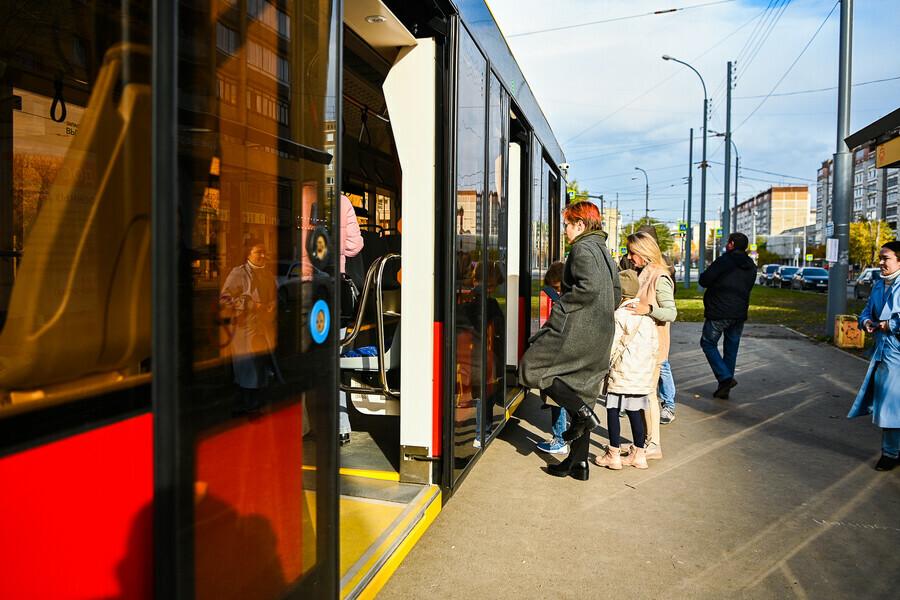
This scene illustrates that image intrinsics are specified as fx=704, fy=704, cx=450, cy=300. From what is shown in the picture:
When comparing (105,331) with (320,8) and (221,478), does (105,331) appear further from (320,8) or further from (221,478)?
(320,8)

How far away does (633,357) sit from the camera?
5.00m

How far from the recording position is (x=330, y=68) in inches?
83.5

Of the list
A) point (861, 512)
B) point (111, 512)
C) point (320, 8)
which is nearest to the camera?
point (111, 512)

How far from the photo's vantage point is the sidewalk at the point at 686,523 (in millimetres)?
3307

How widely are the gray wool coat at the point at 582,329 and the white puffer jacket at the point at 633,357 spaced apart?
470 millimetres

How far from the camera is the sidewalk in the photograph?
331cm

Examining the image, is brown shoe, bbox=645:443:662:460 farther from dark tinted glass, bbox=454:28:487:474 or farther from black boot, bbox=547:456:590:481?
dark tinted glass, bbox=454:28:487:474

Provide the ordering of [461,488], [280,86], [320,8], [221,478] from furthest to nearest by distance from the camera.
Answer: [461,488] < [320,8] < [280,86] < [221,478]

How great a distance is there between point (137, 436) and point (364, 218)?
6.27 m

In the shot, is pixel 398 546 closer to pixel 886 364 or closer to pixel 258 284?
pixel 258 284

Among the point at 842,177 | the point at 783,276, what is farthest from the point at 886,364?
the point at 783,276

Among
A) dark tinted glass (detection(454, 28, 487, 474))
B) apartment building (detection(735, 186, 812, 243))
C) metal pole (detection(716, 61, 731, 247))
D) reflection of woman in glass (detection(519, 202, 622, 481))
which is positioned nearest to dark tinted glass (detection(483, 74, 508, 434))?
dark tinted glass (detection(454, 28, 487, 474))

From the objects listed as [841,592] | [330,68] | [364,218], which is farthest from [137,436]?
[364,218]

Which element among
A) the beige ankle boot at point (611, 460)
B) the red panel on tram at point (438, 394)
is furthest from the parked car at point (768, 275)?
the red panel on tram at point (438, 394)
